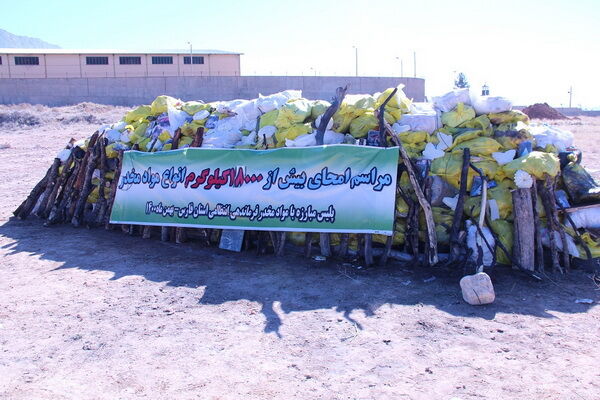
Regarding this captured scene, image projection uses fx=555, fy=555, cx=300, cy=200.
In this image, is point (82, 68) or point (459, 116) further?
point (82, 68)

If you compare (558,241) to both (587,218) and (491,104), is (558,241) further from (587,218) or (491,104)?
(491,104)

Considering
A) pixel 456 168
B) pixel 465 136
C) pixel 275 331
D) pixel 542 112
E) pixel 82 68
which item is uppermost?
pixel 82 68

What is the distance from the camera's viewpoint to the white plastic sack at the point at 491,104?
695 centimetres

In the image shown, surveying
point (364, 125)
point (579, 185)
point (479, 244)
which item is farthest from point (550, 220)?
point (364, 125)

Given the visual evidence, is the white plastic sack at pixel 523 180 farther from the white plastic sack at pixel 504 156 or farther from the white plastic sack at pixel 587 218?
the white plastic sack at pixel 587 218

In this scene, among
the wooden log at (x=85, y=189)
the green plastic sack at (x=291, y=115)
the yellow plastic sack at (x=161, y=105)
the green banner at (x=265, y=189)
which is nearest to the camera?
the green banner at (x=265, y=189)

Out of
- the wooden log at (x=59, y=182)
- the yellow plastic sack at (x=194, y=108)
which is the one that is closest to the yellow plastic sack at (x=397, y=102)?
the yellow plastic sack at (x=194, y=108)

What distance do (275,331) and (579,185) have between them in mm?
3994

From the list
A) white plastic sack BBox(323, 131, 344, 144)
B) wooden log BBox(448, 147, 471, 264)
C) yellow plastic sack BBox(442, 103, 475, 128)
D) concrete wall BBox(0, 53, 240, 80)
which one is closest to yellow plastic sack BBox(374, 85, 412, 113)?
yellow plastic sack BBox(442, 103, 475, 128)

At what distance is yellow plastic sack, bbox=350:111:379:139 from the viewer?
7.02 meters

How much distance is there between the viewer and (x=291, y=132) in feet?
23.7

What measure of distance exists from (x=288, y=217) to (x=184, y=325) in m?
2.17

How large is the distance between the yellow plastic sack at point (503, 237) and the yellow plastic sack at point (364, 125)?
6.35ft

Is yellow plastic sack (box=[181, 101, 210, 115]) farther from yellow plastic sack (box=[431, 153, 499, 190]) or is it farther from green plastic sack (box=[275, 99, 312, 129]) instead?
yellow plastic sack (box=[431, 153, 499, 190])
